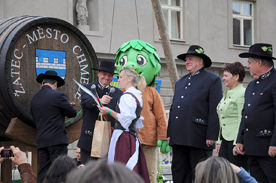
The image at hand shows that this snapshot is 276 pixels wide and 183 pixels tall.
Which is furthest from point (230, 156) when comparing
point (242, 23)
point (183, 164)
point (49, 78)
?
point (242, 23)

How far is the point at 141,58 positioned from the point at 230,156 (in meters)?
1.64

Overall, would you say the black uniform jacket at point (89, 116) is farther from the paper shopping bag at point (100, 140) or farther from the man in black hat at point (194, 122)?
the man in black hat at point (194, 122)

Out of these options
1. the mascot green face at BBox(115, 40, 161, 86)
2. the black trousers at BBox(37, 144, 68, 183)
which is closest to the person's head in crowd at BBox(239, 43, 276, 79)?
the mascot green face at BBox(115, 40, 161, 86)

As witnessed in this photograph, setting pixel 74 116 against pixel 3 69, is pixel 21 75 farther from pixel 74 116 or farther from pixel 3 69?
pixel 74 116

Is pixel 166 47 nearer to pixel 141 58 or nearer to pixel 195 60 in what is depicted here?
pixel 141 58

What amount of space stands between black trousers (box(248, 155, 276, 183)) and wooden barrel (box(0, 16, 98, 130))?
220 cm

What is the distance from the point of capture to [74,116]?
466 cm

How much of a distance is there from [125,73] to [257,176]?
1622mm

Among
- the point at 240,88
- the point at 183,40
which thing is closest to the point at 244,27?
the point at 183,40

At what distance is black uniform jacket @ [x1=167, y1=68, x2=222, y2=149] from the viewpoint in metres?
4.07

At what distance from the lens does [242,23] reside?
1563cm

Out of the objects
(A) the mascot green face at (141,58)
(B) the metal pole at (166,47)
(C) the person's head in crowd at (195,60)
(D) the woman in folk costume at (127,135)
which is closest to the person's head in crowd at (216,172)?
(D) the woman in folk costume at (127,135)

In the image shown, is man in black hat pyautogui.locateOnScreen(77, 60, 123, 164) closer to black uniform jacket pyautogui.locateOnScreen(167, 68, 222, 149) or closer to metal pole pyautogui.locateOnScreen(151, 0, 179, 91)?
black uniform jacket pyautogui.locateOnScreen(167, 68, 222, 149)

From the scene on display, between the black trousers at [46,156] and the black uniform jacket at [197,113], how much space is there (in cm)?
124
